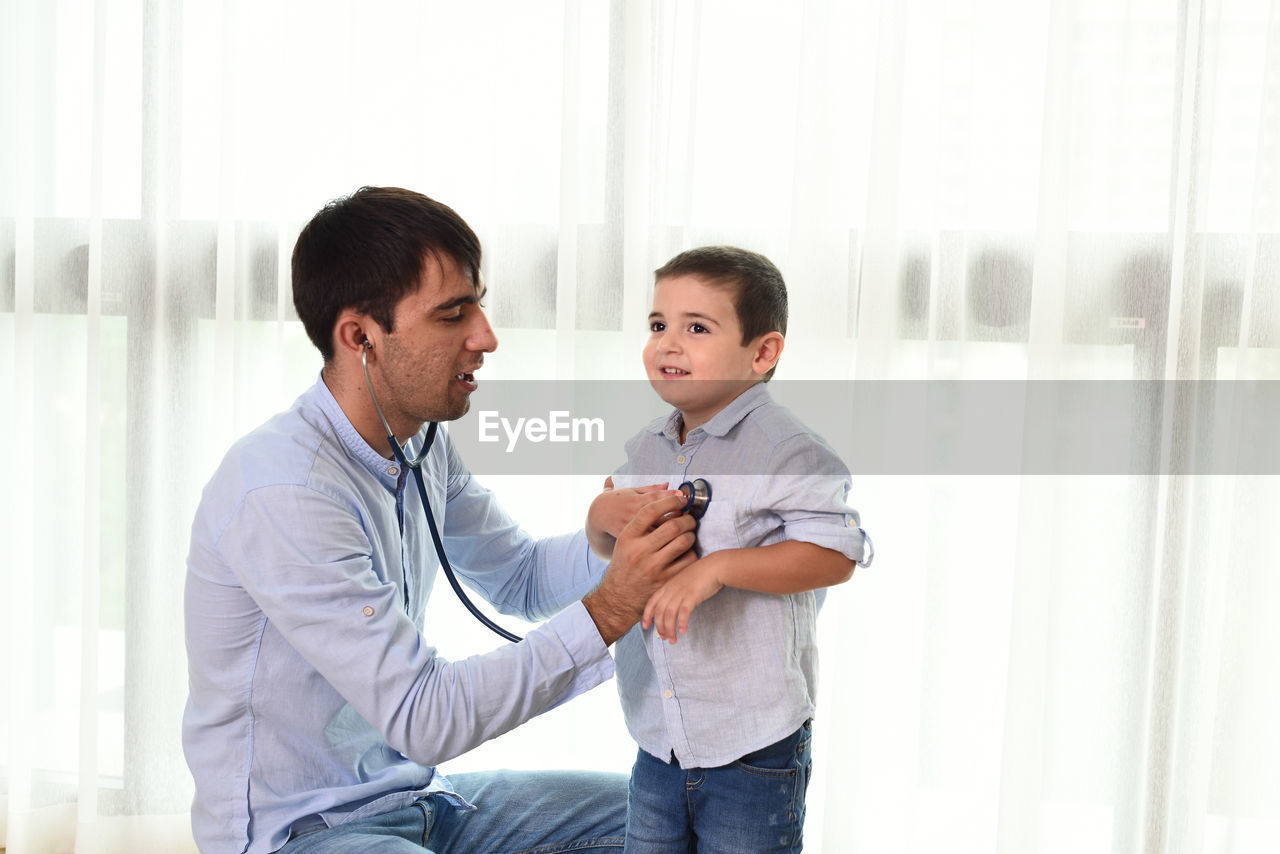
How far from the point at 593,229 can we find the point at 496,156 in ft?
0.81

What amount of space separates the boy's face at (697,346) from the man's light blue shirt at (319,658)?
331 millimetres

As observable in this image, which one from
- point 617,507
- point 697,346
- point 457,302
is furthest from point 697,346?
point 457,302

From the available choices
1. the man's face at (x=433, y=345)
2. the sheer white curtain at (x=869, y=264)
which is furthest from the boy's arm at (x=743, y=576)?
the sheer white curtain at (x=869, y=264)

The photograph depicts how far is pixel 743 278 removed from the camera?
1.39 metres

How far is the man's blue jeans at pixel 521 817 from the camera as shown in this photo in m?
1.50

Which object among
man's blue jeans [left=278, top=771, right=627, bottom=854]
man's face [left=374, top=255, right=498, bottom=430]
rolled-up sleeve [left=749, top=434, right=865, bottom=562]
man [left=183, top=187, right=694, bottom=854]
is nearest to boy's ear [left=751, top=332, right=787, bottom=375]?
rolled-up sleeve [left=749, top=434, right=865, bottom=562]

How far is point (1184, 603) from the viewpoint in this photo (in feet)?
6.44

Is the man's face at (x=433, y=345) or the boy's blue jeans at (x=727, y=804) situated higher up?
the man's face at (x=433, y=345)

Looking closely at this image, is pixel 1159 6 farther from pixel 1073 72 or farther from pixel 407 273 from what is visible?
pixel 407 273

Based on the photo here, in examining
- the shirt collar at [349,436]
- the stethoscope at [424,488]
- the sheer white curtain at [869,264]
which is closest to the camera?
the stethoscope at [424,488]

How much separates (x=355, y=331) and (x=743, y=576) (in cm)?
65

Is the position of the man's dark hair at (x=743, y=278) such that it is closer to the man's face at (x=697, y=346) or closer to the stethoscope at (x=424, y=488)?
the man's face at (x=697, y=346)

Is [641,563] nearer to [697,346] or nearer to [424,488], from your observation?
[697,346]

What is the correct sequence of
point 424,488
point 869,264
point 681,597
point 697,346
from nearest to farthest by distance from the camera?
point 681,597 → point 697,346 → point 424,488 → point 869,264
